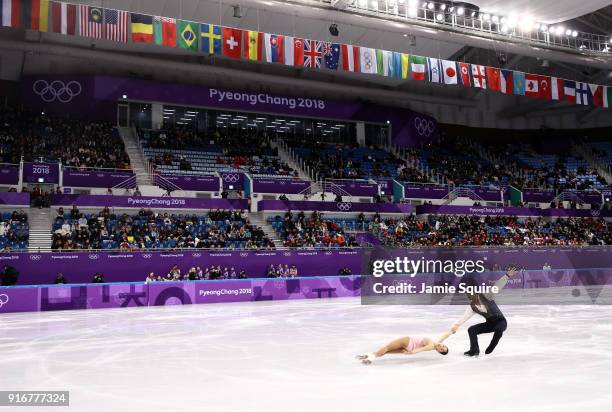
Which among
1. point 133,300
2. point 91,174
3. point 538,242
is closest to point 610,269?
point 538,242

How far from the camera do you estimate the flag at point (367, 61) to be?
27.6 m

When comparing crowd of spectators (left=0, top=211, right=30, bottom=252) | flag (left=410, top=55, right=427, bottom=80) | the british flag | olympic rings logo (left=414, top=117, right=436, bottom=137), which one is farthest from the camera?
olympic rings logo (left=414, top=117, right=436, bottom=137)

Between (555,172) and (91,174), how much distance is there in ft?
122

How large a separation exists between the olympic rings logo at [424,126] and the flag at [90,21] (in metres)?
30.5

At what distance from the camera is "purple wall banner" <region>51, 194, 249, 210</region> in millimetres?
26484

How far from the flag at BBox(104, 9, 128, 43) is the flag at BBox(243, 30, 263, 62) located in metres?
5.37

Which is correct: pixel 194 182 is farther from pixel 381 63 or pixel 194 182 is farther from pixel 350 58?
pixel 381 63

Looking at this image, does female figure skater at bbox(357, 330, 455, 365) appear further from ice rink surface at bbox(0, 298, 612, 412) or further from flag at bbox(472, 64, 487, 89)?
flag at bbox(472, 64, 487, 89)

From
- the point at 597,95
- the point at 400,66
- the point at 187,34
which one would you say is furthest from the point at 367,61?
the point at 597,95

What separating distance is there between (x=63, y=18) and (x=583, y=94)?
28.2 meters

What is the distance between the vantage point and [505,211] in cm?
3709

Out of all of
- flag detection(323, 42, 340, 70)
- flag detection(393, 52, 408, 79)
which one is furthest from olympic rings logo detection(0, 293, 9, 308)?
flag detection(393, 52, 408, 79)

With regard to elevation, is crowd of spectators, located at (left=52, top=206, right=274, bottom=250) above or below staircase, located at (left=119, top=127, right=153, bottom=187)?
below

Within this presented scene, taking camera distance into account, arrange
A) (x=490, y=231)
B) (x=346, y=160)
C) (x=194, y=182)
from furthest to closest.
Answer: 1. (x=346, y=160)
2. (x=490, y=231)
3. (x=194, y=182)
